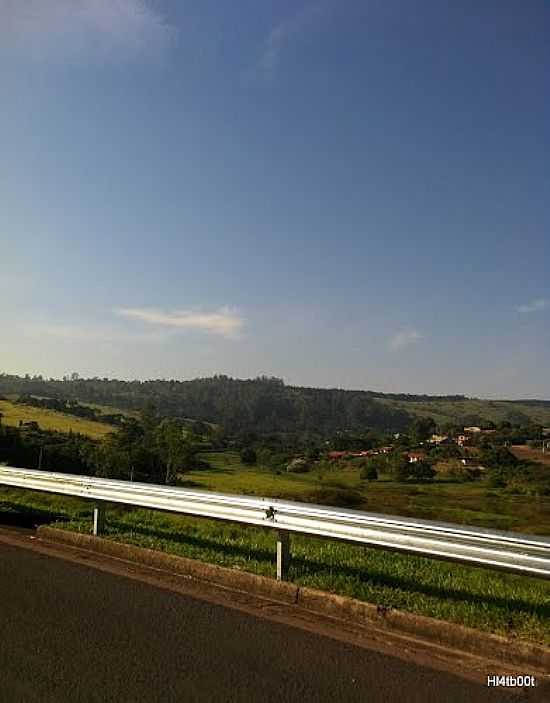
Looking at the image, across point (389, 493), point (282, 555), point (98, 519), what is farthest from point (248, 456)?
point (282, 555)

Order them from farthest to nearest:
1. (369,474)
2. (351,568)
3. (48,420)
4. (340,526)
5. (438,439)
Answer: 1. (438,439)
2. (369,474)
3. (48,420)
4. (351,568)
5. (340,526)

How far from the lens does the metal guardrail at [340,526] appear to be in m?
4.95

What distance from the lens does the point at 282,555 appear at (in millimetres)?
6262

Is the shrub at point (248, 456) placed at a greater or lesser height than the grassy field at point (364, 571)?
lesser

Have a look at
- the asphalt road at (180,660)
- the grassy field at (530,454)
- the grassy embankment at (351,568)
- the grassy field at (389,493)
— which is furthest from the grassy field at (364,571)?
the grassy field at (530,454)

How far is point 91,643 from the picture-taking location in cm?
474

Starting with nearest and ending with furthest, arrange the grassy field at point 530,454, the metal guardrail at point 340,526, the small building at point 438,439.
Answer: the metal guardrail at point 340,526
the grassy field at point 530,454
the small building at point 438,439

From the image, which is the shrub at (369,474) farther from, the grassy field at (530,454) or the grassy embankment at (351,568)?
the grassy embankment at (351,568)

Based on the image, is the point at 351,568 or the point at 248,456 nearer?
the point at 351,568

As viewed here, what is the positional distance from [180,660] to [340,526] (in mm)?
2043

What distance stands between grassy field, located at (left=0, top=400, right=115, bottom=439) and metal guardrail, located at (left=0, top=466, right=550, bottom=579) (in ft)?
228

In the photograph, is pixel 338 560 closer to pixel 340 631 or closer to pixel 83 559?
pixel 340 631

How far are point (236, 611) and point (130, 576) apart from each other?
154 cm

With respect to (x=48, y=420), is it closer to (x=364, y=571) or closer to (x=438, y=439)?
(x=438, y=439)
